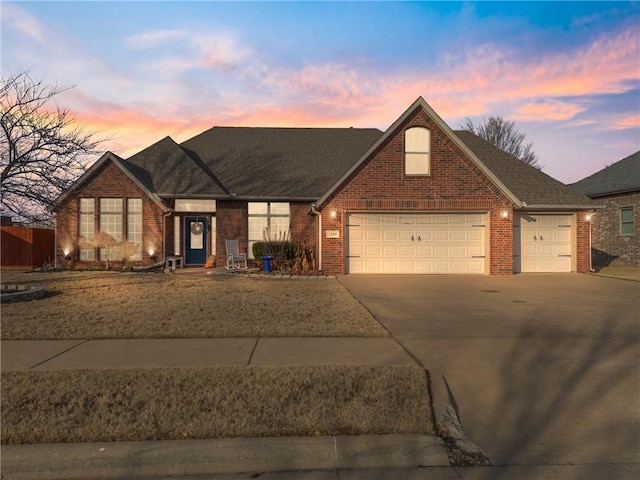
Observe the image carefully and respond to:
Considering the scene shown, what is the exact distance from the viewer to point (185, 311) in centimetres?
845

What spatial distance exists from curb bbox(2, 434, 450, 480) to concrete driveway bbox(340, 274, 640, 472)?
86 centimetres

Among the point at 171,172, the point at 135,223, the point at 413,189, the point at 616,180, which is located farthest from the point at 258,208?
the point at 616,180

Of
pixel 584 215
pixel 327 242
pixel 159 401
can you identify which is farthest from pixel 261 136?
pixel 159 401

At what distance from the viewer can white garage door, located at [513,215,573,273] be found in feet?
55.5

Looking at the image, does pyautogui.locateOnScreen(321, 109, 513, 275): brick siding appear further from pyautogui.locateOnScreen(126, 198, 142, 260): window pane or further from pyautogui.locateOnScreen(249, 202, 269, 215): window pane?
pyautogui.locateOnScreen(126, 198, 142, 260): window pane

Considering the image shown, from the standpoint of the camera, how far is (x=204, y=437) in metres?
3.62

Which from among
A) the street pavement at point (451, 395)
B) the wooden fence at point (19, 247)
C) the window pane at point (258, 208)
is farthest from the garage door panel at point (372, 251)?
the wooden fence at point (19, 247)

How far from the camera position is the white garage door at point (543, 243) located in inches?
666

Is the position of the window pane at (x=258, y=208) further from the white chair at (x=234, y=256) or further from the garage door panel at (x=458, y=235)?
the garage door panel at (x=458, y=235)

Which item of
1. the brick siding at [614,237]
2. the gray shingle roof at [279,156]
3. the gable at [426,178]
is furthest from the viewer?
the brick siding at [614,237]

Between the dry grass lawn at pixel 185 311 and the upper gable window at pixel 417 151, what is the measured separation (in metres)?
5.74

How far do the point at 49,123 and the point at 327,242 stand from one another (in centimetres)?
935

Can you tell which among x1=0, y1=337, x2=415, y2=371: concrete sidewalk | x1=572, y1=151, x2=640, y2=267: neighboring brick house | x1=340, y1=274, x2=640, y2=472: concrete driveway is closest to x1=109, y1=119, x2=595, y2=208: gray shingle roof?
x1=572, y1=151, x2=640, y2=267: neighboring brick house

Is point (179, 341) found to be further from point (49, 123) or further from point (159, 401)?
point (49, 123)
